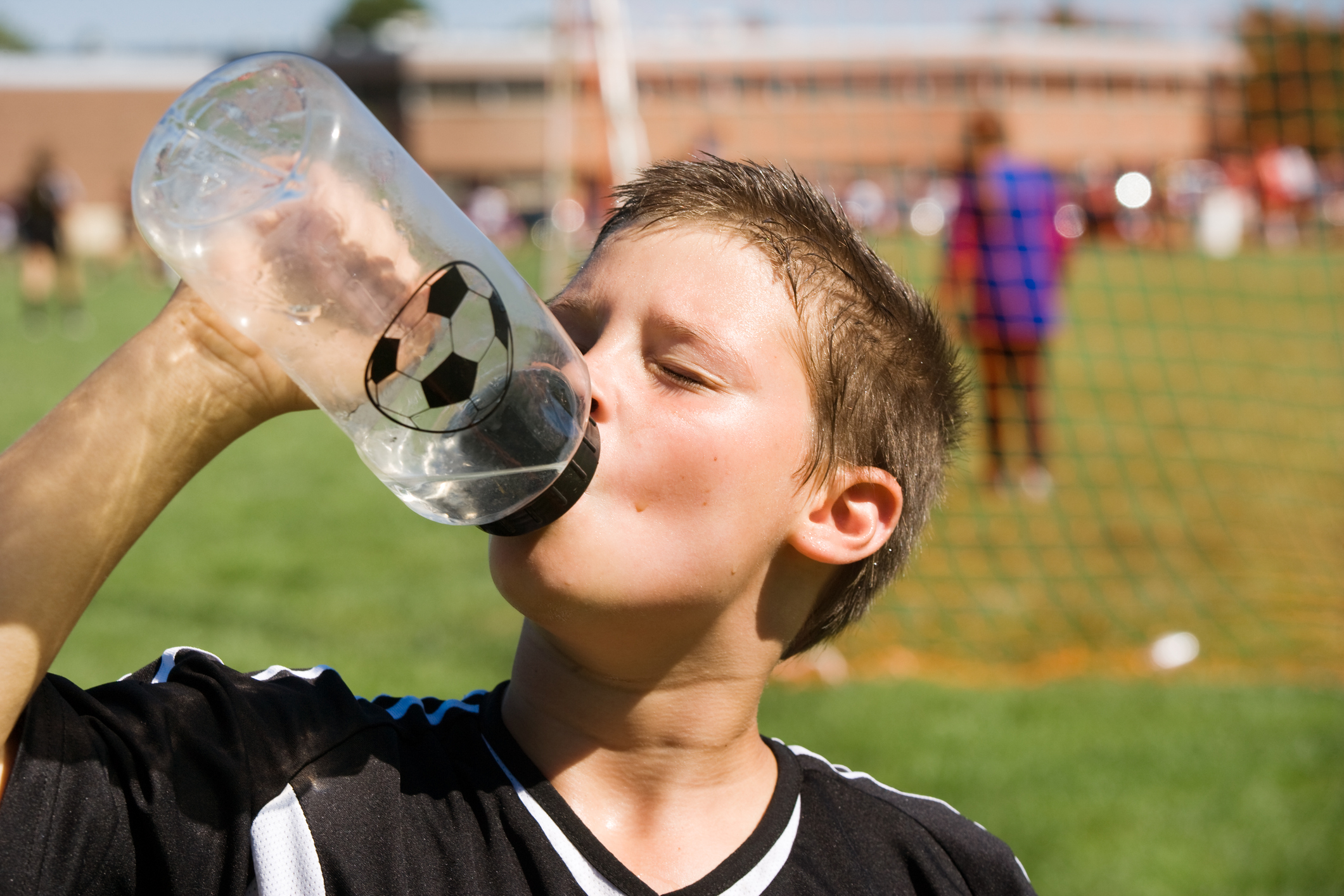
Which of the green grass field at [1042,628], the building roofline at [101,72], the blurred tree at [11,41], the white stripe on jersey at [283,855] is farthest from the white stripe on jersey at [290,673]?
the blurred tree at [11,41]

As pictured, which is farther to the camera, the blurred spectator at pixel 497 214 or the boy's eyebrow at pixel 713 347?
the blurred spectator at pixel 497 214

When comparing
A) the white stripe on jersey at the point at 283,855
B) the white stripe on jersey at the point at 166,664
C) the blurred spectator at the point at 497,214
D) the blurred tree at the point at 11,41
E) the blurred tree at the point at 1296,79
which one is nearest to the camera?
the white stripe on jersey at the point at 283,855

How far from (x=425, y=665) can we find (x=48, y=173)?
15559 millimetres

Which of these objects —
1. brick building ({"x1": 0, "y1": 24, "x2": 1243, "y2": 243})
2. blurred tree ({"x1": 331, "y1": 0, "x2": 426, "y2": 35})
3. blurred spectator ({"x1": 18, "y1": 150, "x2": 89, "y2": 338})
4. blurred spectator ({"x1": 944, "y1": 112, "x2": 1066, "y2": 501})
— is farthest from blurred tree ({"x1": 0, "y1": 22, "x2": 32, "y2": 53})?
blurred spectator ({"x1": 944, "y1": 112, "x2": 1066, "y2": 501})

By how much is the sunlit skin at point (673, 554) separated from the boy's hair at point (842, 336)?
4 cm

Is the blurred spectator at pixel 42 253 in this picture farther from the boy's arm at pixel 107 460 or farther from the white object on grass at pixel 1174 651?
the boy's arm at pixel 107 460

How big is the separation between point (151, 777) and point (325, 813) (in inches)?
7.3

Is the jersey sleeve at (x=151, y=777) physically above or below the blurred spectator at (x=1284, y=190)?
above

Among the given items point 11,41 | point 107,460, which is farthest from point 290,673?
point 11,41

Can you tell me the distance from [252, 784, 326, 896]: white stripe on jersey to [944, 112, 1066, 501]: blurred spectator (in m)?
A: 6.14

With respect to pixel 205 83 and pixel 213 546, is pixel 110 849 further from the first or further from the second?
pixel 213 546

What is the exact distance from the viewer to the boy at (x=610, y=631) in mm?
1206

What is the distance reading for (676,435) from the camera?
1.42 m

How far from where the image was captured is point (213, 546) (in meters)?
5.98
